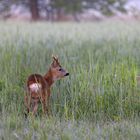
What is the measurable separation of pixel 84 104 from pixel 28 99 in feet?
2.28

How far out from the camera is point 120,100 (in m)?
6.25

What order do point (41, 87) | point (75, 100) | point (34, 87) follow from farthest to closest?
point (75, 100) < point (41, 87) < point (34, 87)

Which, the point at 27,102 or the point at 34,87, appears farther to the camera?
the point at 27,102

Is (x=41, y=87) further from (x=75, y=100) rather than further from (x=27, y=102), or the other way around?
(x=75, y=100)

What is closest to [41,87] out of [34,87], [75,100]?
[34,87]

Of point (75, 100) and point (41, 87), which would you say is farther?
point (75, 100)

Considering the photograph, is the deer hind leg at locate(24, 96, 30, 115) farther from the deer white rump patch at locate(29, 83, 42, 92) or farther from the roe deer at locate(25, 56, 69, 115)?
the deer white rump patch at locate(29, 83, 42, 92)

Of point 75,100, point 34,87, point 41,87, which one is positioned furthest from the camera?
point 75,100

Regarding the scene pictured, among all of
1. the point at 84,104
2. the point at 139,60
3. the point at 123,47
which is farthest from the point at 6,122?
the point at 123,47

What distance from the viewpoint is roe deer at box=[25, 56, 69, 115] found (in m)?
5.79

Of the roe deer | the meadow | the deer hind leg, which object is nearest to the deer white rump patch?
the roe deer

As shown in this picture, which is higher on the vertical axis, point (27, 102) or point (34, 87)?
point (34, 87)

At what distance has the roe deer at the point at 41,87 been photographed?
5793mm

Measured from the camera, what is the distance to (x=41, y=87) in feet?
19.3
